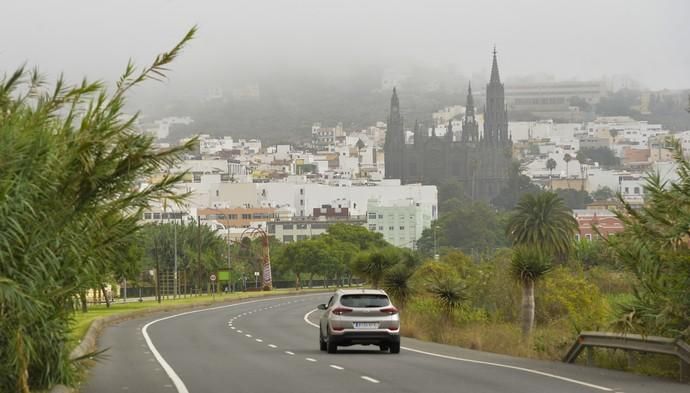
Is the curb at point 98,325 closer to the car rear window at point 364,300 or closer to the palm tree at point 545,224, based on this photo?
the car rear window at point 364,300

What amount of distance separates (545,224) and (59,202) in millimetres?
91170

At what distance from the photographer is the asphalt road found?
22.0 m

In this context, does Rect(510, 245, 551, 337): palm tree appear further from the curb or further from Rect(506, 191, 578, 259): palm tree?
Rect(506, 191, 578, 259): palm tree

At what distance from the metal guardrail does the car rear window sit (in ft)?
19.1

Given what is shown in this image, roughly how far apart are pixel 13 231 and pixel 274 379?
8.74 meters

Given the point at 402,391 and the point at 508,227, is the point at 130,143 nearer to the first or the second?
the point at 402,391

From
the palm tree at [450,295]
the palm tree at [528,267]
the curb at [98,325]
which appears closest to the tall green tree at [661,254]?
the curb at [98,325]

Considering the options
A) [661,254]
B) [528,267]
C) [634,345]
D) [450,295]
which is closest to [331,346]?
[528,267]

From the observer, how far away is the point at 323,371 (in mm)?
26000

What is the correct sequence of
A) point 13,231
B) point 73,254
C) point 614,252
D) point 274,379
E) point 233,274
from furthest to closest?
point 233,274 < point 614,252 < point 274,379 < point 73,254 < point 13,231

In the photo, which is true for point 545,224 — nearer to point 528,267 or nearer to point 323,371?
point 528,267

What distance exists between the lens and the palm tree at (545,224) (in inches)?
4173

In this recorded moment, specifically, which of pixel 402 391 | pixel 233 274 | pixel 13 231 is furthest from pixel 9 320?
pixel 233 274

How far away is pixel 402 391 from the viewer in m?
21.3
